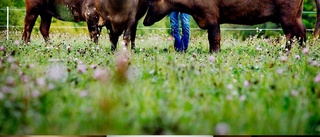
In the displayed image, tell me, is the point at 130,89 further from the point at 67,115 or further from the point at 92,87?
the point at 67,115

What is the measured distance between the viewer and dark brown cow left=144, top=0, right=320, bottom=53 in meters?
4.54

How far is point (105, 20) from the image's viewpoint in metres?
4.52

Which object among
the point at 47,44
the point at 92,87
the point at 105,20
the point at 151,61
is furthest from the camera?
the point at 105,20

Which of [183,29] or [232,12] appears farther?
[183,29]

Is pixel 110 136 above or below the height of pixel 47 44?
below

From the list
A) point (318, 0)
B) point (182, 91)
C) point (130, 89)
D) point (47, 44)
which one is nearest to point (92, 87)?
point (130, 89)

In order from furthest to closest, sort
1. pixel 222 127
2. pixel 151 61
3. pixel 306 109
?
pixel 151 61 → pixel 306 109 → pixel 222 127

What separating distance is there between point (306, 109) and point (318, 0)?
2537 millimetres

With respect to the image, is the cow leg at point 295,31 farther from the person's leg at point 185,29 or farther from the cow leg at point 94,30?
the cow leg at point 94,30

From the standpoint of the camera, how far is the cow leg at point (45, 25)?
469cm

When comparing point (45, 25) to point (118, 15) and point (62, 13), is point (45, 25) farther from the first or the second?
point (118, 15)

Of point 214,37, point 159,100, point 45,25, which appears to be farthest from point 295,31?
point 159,100

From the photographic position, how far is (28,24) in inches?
181

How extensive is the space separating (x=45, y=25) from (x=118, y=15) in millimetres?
988
